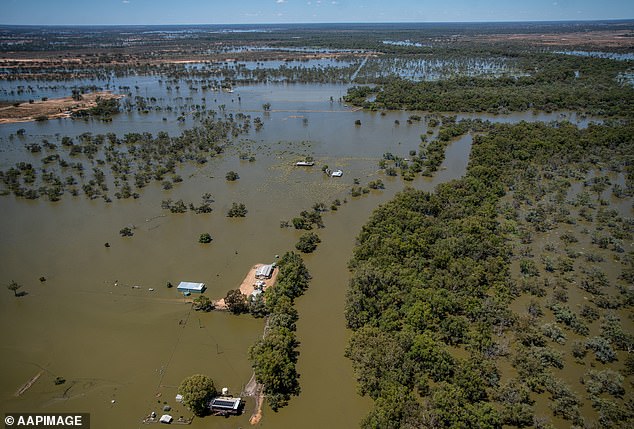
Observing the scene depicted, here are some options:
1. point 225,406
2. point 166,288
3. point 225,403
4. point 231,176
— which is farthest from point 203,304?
point 231,176

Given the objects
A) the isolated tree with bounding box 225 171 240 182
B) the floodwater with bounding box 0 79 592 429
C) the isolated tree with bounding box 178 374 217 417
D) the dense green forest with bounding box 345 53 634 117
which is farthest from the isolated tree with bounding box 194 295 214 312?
the dense green forest with bounding box 345 53 634 117

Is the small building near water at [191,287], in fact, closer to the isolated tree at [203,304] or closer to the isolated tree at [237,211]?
the isolated tree at [203,304]

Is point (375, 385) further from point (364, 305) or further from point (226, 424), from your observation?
point (226, 424)

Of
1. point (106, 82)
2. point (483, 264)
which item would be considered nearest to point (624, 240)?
point (483, 264)

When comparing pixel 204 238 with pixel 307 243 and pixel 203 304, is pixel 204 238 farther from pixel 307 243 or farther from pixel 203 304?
pixel 203 304

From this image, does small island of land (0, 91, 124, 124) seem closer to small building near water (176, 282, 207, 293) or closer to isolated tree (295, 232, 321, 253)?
small building near water (176, 282, 207, 293)

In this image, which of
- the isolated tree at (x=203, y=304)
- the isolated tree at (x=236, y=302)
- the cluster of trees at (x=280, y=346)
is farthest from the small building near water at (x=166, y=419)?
the isolated tree at (x=203, y=304)
